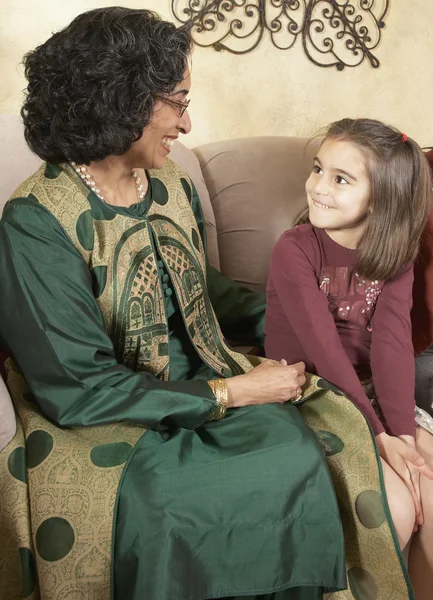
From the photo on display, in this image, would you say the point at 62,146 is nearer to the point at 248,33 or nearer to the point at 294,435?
the point at 294,435

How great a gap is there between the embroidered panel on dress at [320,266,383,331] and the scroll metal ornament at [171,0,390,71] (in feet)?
3.24

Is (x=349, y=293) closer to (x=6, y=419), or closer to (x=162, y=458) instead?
(x=162, y=458)

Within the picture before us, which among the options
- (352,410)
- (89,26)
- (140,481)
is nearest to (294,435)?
(352,410)

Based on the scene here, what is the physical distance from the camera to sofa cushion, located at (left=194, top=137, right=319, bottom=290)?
6.97 feet

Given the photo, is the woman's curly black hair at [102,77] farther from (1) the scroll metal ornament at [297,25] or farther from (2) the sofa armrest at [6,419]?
(1) the scroll metal ornament at [297,25]

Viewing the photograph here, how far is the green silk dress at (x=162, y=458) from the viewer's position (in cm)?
123

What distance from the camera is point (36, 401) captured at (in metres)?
1.43

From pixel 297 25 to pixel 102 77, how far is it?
1268 millimetres

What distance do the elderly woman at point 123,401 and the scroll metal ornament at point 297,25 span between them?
0.91 metres

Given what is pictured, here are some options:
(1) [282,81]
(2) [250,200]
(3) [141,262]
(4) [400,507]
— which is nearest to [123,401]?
(3) [141,262]

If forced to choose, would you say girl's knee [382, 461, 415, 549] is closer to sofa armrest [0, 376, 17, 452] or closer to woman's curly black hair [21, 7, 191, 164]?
sofa armrest [0, 376, 17, 452]

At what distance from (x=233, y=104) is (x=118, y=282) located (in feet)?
3.75

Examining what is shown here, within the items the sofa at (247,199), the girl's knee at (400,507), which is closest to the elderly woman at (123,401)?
the girl's knee at (400,507)

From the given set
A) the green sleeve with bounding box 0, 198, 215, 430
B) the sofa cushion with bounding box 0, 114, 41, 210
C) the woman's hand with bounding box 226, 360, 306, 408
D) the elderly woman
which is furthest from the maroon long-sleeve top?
the sofa cushion with bounding box 0, 114, 41, 210
